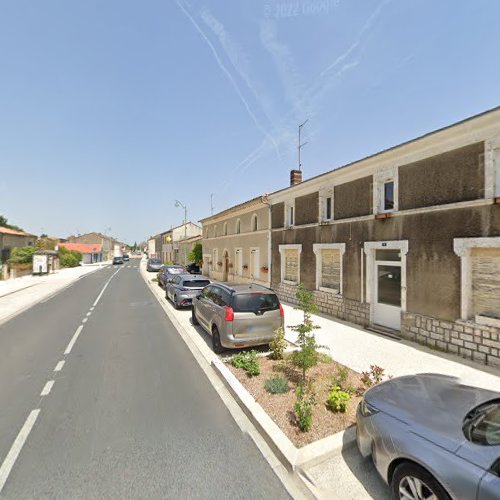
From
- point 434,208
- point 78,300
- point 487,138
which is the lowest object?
point 78,300

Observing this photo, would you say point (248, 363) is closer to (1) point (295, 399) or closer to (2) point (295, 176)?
(1) point (295, 399)

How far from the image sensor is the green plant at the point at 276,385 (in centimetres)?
446

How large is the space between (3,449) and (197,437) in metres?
2.37

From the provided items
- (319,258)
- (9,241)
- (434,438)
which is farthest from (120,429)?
(9,241)

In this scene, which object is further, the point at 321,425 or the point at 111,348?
the point at 111,348

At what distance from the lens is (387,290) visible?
8148mm

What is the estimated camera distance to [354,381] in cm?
496

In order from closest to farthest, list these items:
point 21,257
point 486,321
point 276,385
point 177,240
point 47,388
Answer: point 276,385
point 47,388
point 486,321
point 21,257
point 177,240

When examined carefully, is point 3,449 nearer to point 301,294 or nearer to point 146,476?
point 146,476

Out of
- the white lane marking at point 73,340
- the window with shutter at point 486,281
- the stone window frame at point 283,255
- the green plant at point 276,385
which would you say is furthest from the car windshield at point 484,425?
the stone window frame at point 283,255

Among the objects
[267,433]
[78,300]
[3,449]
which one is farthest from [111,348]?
[78,300]

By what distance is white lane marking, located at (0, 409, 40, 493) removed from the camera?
9.58ft

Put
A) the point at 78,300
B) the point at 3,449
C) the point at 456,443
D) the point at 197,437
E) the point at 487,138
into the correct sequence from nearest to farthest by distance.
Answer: the point at 456,443 < the point at 3,449 < the point at 197,437 < the point at 487,138 < the point at 78,300

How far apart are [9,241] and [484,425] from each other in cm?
4930
